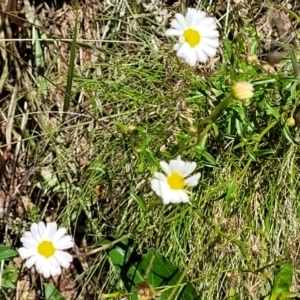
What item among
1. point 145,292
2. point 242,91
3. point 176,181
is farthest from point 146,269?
point 242,91

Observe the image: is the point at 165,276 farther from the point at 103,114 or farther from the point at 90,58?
the point at 90,58

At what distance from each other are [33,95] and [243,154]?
624 mm

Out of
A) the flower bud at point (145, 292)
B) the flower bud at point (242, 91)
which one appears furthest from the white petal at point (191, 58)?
the flower bud at point (145, 292)

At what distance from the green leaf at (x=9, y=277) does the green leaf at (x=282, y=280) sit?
752 millimetres

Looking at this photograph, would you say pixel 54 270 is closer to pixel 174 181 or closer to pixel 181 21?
pixel 174 181

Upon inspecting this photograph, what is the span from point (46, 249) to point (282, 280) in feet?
1.63

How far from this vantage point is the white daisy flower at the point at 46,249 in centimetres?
118

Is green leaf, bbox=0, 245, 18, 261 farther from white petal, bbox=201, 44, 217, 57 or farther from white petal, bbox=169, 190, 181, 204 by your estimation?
white petal, bbox=201, 44, 217, 57

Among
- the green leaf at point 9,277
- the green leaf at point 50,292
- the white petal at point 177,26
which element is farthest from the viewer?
the green leaf at point 9,277

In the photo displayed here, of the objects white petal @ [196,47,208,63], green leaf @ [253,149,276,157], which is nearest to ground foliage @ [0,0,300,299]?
green leaf @ [253,149,276,157]

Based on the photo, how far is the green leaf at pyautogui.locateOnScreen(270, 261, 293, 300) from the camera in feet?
4.23

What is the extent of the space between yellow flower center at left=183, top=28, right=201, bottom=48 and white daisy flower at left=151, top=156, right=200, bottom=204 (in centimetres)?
22

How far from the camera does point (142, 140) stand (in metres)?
1.42

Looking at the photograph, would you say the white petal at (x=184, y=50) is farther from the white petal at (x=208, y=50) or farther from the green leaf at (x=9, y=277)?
the green leaf at (x=9, y=277)
